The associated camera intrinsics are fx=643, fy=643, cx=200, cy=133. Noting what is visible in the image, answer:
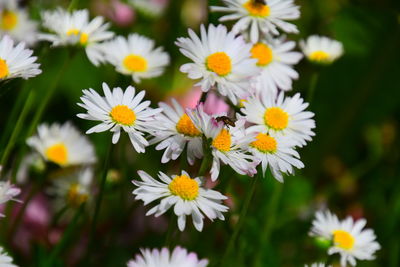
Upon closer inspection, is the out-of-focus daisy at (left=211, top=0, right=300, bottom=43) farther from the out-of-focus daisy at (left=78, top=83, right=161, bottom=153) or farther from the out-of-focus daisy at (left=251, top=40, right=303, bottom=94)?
the out-of-focus daisy at (left=78, top=83, right=161, bottom=153)

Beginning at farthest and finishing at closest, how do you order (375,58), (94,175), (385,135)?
(385,135), (375,58), (94,175)

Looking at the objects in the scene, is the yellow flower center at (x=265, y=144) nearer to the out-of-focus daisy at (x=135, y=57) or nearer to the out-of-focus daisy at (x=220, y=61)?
Answer: the out-of-focus daisy at (x=220, y=61)

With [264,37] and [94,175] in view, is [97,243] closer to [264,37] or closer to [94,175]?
[94,175]

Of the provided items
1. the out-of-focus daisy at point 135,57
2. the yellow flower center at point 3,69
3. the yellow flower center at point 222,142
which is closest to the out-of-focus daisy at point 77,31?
the out-of-focus daisy at point 135,57

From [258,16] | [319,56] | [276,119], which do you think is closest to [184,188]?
[276,119]

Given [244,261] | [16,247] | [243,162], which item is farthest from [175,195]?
[16,247]

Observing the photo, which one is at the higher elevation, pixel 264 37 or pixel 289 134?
pixel 264 37

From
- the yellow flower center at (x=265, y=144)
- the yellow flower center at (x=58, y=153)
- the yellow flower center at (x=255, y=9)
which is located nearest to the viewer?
the yellow flower center at (x=265, y=144)
